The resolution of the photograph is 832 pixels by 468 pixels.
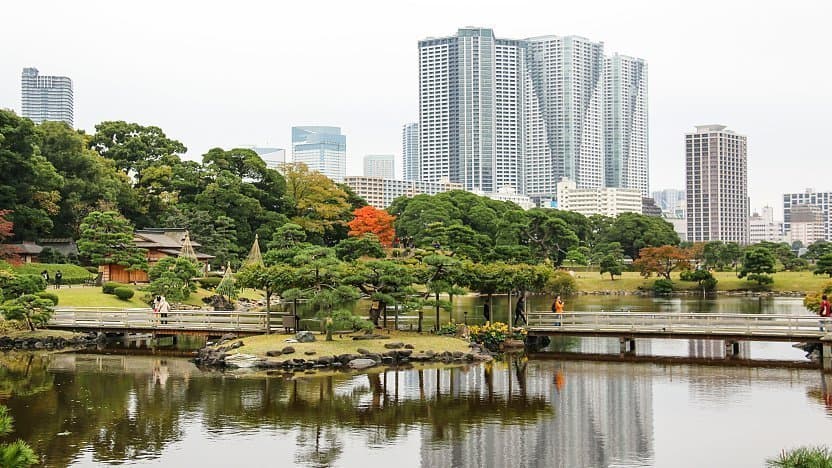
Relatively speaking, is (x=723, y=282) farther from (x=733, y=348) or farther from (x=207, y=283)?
(x=733, y=348)

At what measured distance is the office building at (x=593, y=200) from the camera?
188 metres

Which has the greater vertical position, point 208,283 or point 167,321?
point 208,283

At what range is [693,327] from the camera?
97.2 ft

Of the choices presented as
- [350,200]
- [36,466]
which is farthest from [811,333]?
[350,200]

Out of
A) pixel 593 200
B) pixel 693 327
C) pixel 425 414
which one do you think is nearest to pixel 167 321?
pixel 425 414

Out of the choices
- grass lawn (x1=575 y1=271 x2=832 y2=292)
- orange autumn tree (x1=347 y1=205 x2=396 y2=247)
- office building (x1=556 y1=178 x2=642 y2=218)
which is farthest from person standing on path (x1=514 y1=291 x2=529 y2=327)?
office building (x1=556 y1=178 x2=642 y2=218)

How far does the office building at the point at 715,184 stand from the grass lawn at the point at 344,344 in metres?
158

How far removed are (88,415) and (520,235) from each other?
5741cm

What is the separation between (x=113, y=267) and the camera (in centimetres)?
4938

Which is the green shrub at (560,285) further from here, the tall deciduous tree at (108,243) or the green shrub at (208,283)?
the tall deciduous tree at (108,243)

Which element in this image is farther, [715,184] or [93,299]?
[715,184]

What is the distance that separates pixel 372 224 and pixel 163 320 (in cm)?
4190

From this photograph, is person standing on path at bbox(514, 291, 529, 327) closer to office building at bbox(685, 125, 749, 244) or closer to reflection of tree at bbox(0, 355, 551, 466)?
reflection of tree at bbox(0, 355, 551, 466)

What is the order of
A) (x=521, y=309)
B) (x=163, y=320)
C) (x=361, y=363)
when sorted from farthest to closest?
(x=163, y=320) → (x=521, y=309) → (x=361, y=363)
